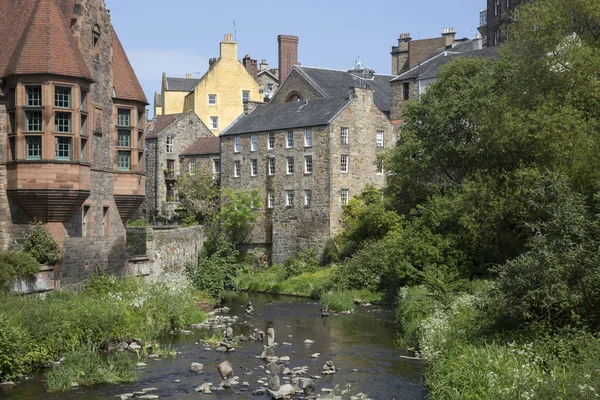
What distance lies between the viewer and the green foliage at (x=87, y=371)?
851 inches

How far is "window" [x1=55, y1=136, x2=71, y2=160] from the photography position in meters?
29.1

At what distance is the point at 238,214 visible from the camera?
60.1 meters

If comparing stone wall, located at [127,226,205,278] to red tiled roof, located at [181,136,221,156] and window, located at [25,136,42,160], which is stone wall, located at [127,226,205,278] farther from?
red tiled roof, located at [181,136,221,156]

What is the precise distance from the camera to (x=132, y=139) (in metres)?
36.2

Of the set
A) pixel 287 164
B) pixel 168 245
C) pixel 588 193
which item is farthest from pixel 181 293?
pixel 287 164

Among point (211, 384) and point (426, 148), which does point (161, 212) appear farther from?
point (211, 384)

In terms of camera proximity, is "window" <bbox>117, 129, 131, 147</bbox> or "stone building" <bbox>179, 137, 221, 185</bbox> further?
"stone building" <bbox>179, 137, 221, 185</bbox>

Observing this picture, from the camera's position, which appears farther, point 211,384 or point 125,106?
point 125,106

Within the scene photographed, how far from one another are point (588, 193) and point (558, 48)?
7.88 m

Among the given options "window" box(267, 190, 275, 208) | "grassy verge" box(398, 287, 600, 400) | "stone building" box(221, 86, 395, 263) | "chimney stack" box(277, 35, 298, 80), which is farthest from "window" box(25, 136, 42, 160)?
"chimney stack" box(277, 35, 298, 80)

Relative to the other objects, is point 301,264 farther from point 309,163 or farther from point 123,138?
point 123,138

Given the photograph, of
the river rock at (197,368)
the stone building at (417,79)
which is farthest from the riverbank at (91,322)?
the stone building at (417,79)

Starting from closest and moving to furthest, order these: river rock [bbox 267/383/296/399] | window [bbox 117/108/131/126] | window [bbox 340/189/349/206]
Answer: river rock [bbox 267/383/296/399] → window [bbox 117/108/131/126] → window [bbox 340/189/349/206]

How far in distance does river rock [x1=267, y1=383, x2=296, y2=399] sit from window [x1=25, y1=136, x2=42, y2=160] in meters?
12.6
